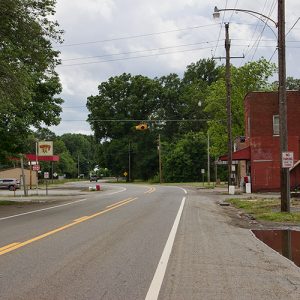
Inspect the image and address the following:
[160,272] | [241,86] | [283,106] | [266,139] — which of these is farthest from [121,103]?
[160,272]

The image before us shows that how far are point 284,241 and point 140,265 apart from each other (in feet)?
17.2

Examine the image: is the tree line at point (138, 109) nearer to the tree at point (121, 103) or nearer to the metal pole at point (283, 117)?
the tree at point (121, 103)

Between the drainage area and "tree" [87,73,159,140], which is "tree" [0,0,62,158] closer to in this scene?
the drainage area

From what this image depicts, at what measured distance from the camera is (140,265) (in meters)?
9.10

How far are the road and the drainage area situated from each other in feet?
0.89

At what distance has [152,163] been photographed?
108000 mm

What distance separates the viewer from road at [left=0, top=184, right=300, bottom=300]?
709cm

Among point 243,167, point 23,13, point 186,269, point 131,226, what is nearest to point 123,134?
point 243,167

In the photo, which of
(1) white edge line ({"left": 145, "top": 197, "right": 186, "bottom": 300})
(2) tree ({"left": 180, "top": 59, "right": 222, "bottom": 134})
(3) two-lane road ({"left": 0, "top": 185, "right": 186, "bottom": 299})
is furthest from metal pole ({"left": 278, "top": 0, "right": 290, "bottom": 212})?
(2) tree ({"left": 180, "top": 59, "right": 222, "bottom": 134})

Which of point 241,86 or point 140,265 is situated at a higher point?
point 241,86

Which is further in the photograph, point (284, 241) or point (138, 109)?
point (138, 109)

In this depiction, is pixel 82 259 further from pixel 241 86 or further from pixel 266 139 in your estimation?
pixel 241 86

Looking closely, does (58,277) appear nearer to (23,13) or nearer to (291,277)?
(291,277)

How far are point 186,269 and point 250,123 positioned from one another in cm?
3347
